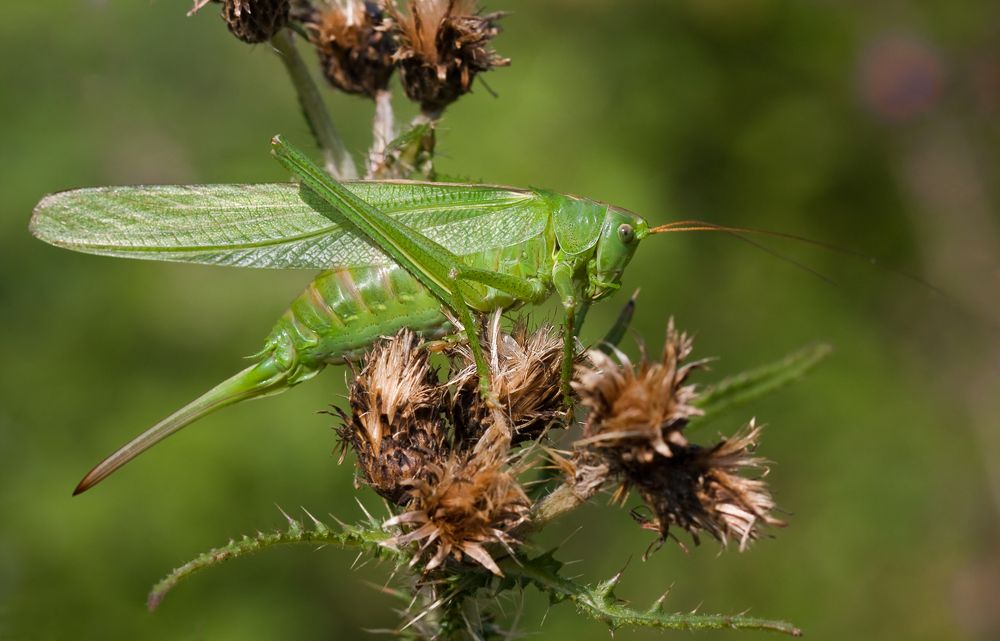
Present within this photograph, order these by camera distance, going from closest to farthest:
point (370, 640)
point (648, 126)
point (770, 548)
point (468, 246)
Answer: point (468, 246) → point (370, 640) → point (770, 548) → point (648, 126)

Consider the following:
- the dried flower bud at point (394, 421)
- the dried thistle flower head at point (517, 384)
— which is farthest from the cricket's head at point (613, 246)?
the dried flower bud at point (394, 421)

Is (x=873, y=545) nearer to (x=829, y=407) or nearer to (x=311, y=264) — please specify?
(x=829, y=407)

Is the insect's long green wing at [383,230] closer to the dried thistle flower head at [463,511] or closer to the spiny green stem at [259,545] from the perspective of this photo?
the dried thistle flower head at [463,511]

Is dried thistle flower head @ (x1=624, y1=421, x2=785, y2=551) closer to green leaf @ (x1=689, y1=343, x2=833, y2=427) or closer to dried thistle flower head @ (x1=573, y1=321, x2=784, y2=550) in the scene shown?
dried thistle flower head @ (x1=573, y1=321, x2=784, y2=550)

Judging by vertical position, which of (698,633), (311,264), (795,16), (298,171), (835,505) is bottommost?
(698,633)

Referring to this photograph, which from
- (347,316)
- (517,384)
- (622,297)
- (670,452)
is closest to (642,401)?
(670,452)

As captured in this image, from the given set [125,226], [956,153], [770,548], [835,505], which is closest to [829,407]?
[835,505]

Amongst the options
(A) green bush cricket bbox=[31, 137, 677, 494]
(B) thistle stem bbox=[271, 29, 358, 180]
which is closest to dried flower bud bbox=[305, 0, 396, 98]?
(B) thistle stem bbox=[271, 29, 358, 180]
